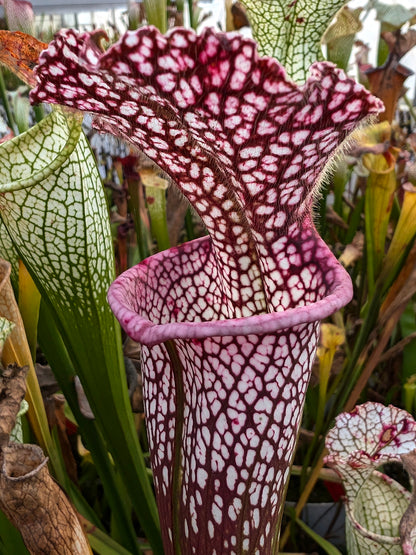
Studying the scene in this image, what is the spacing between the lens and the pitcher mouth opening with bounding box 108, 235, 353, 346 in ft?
1.29

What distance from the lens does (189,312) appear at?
1.88 feet

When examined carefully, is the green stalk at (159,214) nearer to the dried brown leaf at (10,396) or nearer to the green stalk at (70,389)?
the green stalk at (70,389)

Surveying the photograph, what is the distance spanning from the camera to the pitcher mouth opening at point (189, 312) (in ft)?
1.29

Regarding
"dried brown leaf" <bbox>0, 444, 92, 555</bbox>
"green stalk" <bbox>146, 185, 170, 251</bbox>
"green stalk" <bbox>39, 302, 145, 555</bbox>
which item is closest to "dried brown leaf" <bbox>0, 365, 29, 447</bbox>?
"dried brown leaf" <bbox>0, 444, 92, 555</bbox>

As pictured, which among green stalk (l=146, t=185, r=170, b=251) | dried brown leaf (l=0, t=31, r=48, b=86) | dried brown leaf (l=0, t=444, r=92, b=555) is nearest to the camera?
dried brown leaf (l=0, t=444, r=92, b=555)

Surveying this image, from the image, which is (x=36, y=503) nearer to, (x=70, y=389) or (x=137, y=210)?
(x=70, y=389)

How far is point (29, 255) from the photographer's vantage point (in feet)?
1.89

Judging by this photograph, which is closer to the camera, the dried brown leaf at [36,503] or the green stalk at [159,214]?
the dried brown leaf at [36,503]

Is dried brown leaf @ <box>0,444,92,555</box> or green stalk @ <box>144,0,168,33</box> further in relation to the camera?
→ green stalk @ <box>144,0,168,33</box>

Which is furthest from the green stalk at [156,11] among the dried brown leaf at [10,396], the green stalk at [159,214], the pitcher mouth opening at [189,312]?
the dried brown leaf at [10,396]

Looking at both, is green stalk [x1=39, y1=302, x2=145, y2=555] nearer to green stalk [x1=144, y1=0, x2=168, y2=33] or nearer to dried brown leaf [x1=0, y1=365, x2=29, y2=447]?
dried brown leaf [x1=0, y1=365, x2=29, y2=447]

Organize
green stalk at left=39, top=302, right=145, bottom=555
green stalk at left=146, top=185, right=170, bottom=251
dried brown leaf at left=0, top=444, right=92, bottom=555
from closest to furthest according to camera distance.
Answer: dried brown leaf at left=0, top=444, right=92, bottom=555 → green stalk at left=39, top=302, right=145, bottom=555 → green stalk at left=146, top=185, right=170, bottom=251

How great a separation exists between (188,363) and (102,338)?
187mm

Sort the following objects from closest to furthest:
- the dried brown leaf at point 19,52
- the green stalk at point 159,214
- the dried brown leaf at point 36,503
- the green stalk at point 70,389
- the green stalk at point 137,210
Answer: the dried brown leaf at point 36,503 → the dried brown leaf at point 19,52 → the green stalk at point 70,389 → the green stalk at point 159,214 → the green stalk at point 137,210
